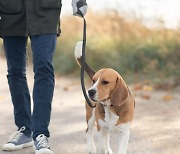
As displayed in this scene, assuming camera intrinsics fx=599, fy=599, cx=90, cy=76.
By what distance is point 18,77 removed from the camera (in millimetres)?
5414

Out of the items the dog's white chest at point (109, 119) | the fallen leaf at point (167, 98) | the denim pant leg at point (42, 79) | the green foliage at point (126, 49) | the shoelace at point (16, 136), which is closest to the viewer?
the dog's white chest at point (109, 119)

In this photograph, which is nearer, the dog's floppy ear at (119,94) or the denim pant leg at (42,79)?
the dog's floppy ear at (119,94)

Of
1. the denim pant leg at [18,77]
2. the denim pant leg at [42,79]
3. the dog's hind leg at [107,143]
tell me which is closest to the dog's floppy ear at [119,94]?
the dog's hind leg at [107,143]

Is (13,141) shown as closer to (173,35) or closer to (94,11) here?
(173,35)

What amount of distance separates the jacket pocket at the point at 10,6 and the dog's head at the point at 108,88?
0.98 metres

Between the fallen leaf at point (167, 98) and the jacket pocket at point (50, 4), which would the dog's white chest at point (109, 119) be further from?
the fallen leaf at point (167, 98)

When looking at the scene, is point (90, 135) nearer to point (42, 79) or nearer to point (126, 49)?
point (42, 79)

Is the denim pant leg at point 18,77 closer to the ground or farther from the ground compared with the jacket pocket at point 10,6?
closer to the ground

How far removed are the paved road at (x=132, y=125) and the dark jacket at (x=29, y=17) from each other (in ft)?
3.60

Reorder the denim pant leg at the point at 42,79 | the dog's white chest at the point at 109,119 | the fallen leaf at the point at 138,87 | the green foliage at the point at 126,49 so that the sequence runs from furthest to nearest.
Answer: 1. the green foliage at the point at 126,49
2. the fallen leaf at the point at 138,87
3. the denim pant leg at the point at 42,79
4. the dog's white chest at the point at 109,119

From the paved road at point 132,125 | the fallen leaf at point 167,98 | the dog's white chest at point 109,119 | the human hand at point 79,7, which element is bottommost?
the fallen leaf at point 167,98

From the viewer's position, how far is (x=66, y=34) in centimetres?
1320

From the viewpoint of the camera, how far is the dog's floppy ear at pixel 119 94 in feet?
15.6

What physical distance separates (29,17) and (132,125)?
2195 millimetres
